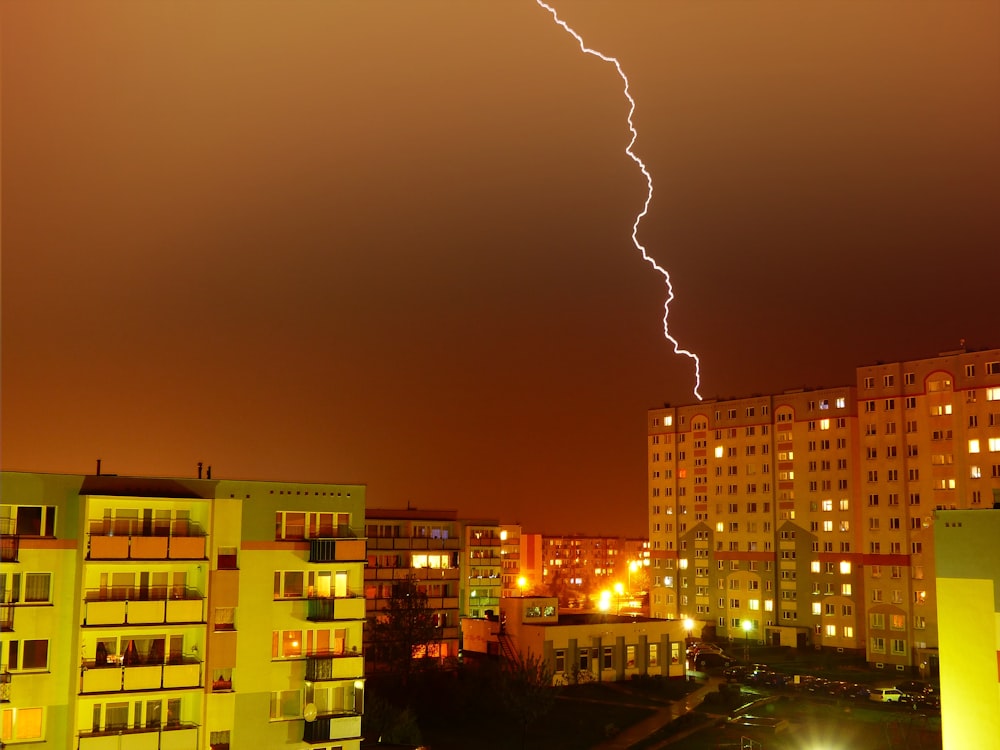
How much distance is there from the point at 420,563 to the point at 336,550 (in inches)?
899

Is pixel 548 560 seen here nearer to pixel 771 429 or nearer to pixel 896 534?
pixel 771 429

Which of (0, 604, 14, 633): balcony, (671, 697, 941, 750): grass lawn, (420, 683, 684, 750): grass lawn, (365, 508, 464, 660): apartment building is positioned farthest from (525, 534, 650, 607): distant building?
(0, 604, 14, 633): balcony

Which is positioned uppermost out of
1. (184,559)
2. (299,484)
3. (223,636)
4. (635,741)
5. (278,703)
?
(299,484)

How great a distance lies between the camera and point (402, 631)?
3822cm

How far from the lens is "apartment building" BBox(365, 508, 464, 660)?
143 feet

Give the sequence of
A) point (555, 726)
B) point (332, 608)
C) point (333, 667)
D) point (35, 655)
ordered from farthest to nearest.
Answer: point (555, 726), point (332, 608), point (333, 667), point (35, 655)

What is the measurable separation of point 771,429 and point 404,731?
38.1 metres

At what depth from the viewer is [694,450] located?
6431cm

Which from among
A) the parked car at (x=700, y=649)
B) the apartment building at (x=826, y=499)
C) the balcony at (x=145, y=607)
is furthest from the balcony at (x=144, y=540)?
the apartment building at (x=826, y=499)

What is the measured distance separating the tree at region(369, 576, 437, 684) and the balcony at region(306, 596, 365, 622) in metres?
14.9

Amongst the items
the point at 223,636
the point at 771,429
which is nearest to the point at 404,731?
the point at 223,636

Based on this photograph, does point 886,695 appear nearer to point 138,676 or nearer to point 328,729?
point 328,729

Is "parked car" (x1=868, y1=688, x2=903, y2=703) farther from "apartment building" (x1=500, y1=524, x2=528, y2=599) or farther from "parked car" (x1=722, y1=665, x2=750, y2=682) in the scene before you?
"apartment building" (x1=500, y1=524, x2=528, y2=599)

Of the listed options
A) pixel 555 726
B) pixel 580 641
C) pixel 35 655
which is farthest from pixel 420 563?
pixel 35 655
